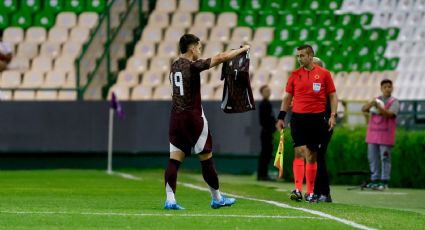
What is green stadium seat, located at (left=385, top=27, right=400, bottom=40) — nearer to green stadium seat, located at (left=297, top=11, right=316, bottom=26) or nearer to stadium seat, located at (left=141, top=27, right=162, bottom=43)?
green stadium seat, located at (left=297, top=11, right=316, bottom=26)

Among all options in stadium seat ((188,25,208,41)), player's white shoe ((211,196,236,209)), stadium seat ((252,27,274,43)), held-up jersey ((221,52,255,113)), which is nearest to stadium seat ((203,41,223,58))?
stadium seat ((188,25,208,41))

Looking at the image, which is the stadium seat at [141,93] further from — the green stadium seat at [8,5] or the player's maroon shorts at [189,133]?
the player's maroon shorts at [189,133]

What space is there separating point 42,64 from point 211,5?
459 cm

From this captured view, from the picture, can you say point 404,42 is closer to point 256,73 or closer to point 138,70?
point 256,73

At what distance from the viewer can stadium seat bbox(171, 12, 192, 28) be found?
3281cm

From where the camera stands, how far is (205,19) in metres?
32.9

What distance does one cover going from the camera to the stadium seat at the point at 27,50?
108 feet

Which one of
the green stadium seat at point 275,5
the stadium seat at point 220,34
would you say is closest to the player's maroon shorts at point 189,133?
the stadium seat at point 220,34

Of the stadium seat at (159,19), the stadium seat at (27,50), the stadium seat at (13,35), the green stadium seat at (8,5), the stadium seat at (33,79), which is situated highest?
the green stadium seat at (8,5)

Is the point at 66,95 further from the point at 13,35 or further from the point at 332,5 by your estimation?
the point at 332,5

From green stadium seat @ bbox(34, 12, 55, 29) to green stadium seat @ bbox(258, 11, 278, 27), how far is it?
5.43 metres

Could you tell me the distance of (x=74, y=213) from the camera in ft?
45.7

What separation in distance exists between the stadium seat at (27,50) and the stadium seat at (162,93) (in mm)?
Result: 3635

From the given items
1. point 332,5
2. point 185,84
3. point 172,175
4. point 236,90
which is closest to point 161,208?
point 172,175
